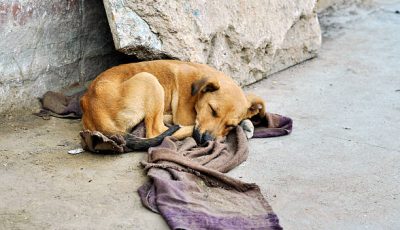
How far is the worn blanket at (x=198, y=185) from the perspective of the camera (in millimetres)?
5266

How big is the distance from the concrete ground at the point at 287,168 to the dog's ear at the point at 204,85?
68cm

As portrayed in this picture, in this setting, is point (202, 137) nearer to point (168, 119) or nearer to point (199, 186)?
point (168, 119)

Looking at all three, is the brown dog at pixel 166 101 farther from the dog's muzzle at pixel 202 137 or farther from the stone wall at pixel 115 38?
the stone wall at pixel 115 38

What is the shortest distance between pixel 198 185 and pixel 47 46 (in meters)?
2.69

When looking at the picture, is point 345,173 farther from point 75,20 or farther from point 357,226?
point 75,20

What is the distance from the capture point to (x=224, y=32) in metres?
8.41

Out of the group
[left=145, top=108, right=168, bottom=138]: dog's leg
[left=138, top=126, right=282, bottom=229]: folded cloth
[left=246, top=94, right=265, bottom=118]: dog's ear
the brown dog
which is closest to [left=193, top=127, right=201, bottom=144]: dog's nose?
the brown dog

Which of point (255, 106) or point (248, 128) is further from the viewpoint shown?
point (255, 106)

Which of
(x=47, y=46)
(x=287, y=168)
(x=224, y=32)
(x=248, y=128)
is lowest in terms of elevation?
→ (x=287, y=168)

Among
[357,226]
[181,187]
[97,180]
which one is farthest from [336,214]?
[97,180]

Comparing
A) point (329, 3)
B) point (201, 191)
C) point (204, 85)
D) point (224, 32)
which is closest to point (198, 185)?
point (201, 191)

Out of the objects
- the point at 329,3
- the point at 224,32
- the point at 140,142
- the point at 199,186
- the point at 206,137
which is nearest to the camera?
the point at 199,186

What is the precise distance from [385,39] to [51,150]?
245 inches

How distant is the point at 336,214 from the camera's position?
219 inches
